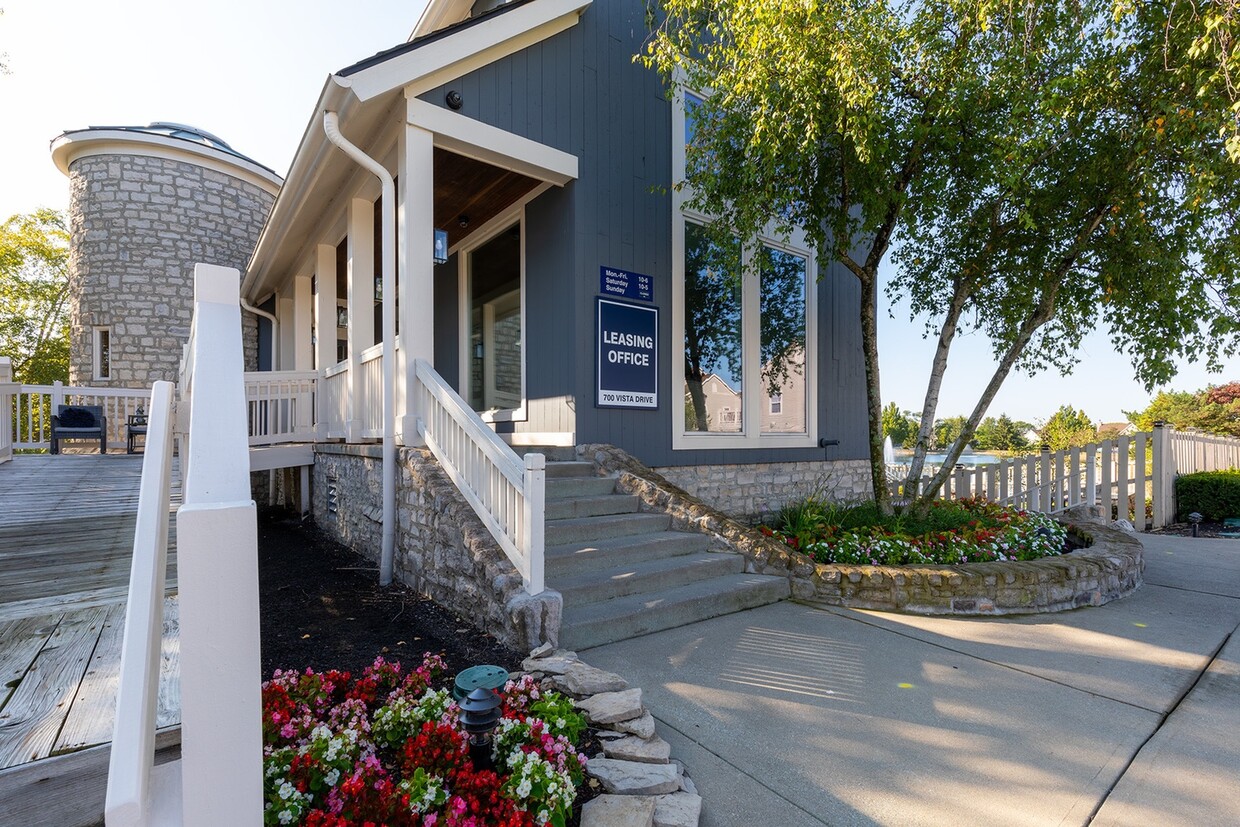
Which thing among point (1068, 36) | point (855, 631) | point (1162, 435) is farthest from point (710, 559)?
point (1162, 435)

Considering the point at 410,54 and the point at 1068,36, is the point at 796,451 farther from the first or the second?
the point at 410,54

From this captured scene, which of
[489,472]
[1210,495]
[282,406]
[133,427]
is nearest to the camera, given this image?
[489,472]

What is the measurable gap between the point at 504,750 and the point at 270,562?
4.06 metres

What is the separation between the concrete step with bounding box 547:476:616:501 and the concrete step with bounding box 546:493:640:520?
5cm

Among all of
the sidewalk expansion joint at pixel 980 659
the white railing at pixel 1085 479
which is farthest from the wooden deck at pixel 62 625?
the white railing at pixel 1085 479

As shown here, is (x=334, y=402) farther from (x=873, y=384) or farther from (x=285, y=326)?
(x=873, y=384)

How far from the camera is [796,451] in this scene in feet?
22.5

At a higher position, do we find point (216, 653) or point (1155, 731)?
point (216, 653)

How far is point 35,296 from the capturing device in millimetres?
15531

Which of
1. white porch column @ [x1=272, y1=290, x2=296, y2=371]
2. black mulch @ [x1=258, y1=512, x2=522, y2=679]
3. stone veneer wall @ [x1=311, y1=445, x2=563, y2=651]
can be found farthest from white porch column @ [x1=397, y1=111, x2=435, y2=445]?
white porch column @ [x1=272, y1=290, x2=296, y2=371]

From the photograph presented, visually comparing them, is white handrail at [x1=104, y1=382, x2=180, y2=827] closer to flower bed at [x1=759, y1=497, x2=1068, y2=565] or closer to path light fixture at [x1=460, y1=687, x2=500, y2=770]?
path light fixture at [x1=460, y1=687, x2=500, y2=770]

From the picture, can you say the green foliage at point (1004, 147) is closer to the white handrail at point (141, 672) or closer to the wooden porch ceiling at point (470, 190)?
the wooden porch ceiling at point (470, 190)

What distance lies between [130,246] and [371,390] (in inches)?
340

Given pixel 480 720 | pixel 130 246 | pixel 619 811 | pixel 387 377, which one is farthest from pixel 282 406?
pixel 130 246
